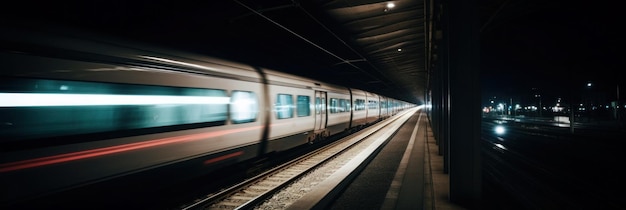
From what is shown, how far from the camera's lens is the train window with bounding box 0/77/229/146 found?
3842 millimetres

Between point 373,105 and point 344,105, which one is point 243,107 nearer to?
point 344,105

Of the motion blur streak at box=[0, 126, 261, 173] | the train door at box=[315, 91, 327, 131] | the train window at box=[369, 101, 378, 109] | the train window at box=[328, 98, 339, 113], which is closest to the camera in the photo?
the motion blur streak at box=[0, 126, 261, 173]

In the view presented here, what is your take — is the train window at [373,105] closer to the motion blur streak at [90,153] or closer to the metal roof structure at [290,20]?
the metal roof structure at [290,20]

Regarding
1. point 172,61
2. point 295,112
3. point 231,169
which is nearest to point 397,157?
point 295,112

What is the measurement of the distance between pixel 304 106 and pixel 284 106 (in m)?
1.54

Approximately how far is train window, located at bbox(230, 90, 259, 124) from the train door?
408cm

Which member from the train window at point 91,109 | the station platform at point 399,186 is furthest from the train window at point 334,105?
the train window at point 91,109

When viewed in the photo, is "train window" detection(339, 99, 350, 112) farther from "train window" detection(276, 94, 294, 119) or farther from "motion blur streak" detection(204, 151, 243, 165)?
"motion blur streak" detection(204, 151, 243, 165)

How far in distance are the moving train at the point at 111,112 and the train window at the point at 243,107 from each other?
22mm

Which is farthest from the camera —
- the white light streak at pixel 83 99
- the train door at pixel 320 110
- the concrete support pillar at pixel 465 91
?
the train door at pixel 320 110

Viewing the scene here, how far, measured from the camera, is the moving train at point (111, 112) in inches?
151

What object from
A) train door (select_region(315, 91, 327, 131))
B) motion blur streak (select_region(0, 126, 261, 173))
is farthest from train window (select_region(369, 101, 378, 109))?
motion blur streak (select_region(0, 126, 261, 173))

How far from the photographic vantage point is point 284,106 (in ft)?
30.3

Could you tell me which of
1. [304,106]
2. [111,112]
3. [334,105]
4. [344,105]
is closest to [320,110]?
[304,106]
